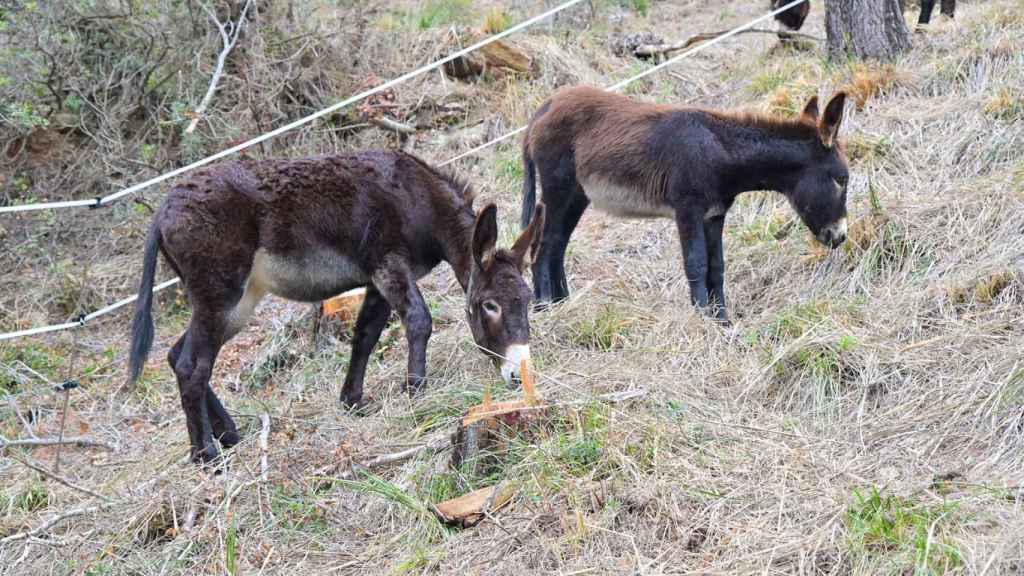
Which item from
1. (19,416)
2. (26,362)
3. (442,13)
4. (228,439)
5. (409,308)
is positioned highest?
(442,13)

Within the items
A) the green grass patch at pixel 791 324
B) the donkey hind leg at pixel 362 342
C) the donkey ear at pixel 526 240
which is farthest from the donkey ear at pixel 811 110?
the donkey hind leg at pixel 362 342

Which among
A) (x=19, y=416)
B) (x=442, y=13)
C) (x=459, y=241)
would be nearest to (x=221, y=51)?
(x=442, y=13)

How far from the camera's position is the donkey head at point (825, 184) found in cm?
638

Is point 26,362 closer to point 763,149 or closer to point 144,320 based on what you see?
point 144,320

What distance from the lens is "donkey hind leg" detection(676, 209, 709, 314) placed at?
6332 millimetres

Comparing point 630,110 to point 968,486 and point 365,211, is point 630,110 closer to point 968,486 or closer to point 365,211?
point 365,211

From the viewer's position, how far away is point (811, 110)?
6.56m

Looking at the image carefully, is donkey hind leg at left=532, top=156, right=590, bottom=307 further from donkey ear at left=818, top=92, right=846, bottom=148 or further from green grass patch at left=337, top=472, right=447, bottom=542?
green grass patch at left=337, top=472, right=447, bottom=542

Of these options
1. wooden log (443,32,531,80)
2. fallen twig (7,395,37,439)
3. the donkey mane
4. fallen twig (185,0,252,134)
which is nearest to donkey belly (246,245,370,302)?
fallen twig (7,395,37,439)

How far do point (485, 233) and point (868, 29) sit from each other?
198 inches

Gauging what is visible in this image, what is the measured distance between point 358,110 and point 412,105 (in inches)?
21.5

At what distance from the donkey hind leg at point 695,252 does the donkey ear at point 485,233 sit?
152cm

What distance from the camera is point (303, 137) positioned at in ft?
32.1

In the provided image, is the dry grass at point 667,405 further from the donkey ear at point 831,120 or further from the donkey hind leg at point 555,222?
the donkey ear at point 831,120
